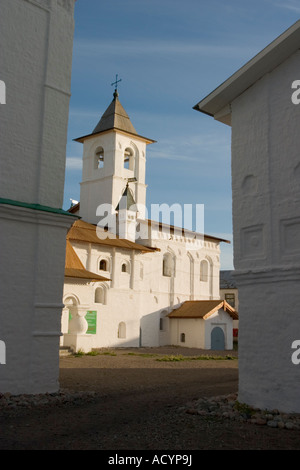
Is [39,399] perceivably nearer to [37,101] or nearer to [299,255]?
[299,255]

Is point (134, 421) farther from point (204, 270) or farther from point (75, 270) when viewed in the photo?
point (204, 270)

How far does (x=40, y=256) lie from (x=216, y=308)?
882 inches

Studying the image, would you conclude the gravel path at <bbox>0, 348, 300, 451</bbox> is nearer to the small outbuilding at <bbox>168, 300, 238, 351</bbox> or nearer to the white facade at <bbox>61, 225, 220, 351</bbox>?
the white facade at <bbox>61, 225, 220, 351</bbox>

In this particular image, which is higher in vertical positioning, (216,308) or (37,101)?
(37,101)

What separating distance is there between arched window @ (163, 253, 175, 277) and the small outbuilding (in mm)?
2787

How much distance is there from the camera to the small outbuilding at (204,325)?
30406mm

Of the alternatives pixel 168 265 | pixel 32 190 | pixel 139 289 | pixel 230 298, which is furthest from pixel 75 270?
pixel 230 298

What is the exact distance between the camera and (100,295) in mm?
27969

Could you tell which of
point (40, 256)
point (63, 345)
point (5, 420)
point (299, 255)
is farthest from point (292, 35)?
point (63, 345)

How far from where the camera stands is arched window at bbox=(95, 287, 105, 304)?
91.5 ft

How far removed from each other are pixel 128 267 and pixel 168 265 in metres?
5.11

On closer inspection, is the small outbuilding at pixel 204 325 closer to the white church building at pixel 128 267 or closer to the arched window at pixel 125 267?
the white church building at pixel 128 267

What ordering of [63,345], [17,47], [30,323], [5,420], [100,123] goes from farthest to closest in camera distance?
[100,123] → [63,345] → [17,47] → [30,323] → [5,420]
